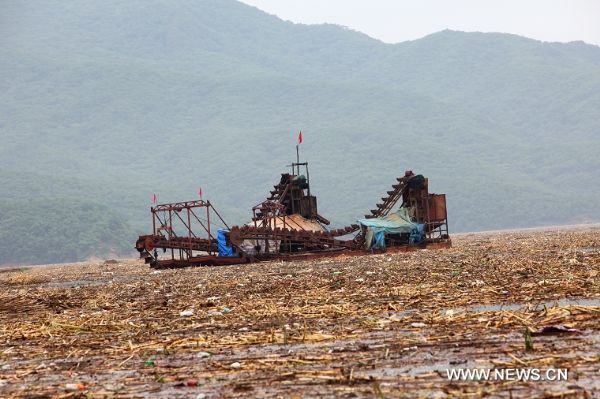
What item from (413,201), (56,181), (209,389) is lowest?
(209,389)

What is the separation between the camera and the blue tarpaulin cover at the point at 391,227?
46.1 metres

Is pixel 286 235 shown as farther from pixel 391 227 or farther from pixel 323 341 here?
pixel 323 341

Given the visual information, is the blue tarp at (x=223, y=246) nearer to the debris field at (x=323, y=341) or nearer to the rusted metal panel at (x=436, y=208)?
the rusted metal panel at (x=436, y=208)

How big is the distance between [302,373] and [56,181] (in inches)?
7545

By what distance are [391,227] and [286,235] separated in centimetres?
578

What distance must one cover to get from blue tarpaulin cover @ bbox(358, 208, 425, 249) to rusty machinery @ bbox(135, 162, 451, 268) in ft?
1.09

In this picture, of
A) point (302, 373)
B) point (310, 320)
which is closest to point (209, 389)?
point (302, 373)

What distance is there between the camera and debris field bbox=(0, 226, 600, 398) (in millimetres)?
8898

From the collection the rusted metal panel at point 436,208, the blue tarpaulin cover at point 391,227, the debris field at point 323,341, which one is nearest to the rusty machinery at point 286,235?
the rusted metal panel at point 436,208

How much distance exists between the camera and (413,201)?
4875 cm

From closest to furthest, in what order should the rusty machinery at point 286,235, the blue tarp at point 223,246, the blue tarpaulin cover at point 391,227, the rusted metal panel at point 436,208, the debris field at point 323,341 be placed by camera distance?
the debris field at point 323,341, the rusty machinery at point 286,235, the blue tarp at point 223,246, the blue tarpaulin cover at point 391,227, the rusted metal panel at point 436,208

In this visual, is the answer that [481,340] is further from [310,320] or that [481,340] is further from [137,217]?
[137,217]

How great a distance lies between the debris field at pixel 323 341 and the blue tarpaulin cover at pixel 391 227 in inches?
995

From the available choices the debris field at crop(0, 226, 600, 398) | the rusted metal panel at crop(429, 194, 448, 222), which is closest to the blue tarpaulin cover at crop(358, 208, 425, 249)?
the rusted metal panel at crop(429, 194, 448, 222)
